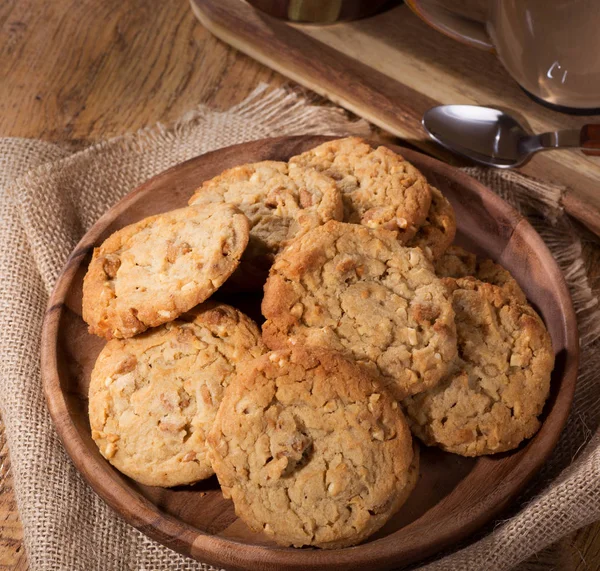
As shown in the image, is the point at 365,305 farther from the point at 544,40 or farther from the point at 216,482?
the point at 544,40

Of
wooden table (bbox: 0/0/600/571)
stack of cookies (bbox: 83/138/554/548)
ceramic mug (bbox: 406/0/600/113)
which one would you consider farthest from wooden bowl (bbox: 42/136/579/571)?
wooden table (bbox: 0/0/600/571)

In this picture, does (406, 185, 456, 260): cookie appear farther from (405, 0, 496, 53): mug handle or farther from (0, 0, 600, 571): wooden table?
(0, 0, 600, 571): wooden table

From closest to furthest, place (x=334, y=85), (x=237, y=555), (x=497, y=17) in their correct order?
(x=237, y=555), (x=497, y=17), (x=334, y=85)

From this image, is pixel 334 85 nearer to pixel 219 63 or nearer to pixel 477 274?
pixel 219 63

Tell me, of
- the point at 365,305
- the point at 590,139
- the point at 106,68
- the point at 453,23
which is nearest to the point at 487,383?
the point at 365,305

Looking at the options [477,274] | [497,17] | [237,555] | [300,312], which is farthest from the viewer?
[497,17]

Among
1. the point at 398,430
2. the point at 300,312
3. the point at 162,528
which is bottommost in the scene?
the point at 162,528

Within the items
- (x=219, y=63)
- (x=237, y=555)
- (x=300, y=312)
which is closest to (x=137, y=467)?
(x=237, y=555)
